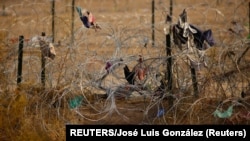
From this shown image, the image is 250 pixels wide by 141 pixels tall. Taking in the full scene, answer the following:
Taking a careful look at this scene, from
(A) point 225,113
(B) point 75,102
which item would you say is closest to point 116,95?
(B) point 75,102

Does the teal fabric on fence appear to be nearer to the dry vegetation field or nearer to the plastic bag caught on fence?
the dry vegetation field

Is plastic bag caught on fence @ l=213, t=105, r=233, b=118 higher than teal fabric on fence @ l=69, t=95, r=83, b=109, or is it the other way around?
teal fabric on fence @ l=69, t=95, r=83, b=109

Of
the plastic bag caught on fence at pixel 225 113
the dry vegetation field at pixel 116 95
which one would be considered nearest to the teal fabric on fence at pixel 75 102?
the dry vegetation field at pixel 116 95

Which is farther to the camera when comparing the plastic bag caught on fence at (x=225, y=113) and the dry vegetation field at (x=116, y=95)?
the dry vegetation field at (x=116, y=95)

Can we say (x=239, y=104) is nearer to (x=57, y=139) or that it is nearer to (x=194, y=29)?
(x=194, y=29)

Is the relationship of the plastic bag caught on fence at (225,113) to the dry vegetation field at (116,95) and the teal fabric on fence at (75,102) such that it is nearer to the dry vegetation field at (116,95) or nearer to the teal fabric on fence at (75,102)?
the dry vegetation field at (116,95)

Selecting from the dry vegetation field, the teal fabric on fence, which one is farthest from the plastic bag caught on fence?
the teal fabric on fence

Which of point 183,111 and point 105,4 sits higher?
point 105,4

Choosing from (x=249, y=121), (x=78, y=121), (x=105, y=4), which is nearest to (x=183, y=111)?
(x=249, y=121)

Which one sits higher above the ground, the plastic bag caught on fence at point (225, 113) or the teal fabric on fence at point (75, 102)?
the teal fabric on fence at point (75, 102)

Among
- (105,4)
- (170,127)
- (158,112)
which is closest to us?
(170,127)

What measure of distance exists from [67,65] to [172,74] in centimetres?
142

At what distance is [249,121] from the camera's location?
18.2ft

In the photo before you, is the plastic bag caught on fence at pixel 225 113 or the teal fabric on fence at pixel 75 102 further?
the teal fabric on fence at pixel 75 102
